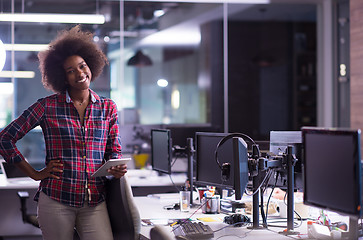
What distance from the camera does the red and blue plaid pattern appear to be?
269cm

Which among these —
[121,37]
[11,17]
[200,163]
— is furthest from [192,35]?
[200,163]

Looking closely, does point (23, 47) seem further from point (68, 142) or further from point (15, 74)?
point (68, 142)

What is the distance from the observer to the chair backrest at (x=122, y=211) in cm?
269

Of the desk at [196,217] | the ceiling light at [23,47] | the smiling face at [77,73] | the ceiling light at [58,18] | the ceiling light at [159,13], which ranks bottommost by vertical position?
the desk at [196,217]

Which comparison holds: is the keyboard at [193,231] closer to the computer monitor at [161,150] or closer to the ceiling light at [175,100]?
the computer monitor at [161,150]

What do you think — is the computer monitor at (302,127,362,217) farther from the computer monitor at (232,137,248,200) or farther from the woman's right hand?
the woman's right hand

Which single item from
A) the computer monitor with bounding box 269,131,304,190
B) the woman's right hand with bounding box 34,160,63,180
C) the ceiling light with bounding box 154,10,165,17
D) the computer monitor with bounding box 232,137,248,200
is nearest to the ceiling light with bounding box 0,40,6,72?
the ceiling light with bounding box 154,10,165,17

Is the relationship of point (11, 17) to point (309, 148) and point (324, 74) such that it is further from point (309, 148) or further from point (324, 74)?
point (309, 148)

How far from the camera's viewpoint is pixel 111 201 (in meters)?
2.78

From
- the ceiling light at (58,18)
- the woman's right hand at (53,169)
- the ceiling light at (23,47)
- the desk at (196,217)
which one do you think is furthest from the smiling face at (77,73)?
the ceiling light at (23,47)

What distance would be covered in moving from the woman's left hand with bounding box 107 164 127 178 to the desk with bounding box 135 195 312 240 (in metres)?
0.32

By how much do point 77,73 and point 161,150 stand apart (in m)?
1.34

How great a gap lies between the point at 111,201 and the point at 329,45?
4.81 meters

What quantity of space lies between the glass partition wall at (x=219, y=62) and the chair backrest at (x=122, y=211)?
442 centimetres
